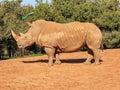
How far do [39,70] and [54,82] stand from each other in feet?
8.01

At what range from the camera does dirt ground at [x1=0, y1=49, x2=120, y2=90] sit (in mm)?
11328

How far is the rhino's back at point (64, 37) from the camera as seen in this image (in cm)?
1553

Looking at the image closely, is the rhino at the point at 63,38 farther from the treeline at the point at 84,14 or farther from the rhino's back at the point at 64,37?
the treeline at the point at 84,14

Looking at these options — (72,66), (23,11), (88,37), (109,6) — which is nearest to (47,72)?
(72,66)

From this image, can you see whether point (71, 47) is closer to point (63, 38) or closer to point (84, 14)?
point (63, 38)

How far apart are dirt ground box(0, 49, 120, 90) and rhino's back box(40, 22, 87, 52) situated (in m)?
0.89

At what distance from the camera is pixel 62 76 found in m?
13.1

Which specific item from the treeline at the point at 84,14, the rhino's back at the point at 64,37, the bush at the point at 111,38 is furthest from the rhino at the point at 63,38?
the treeline at the point at 84,14

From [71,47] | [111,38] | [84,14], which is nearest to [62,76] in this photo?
[71,47]

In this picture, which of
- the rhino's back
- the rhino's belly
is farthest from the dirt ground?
the rhino's back

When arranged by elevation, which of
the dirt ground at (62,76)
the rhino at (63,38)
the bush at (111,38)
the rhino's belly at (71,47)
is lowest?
the bush at (111,38)

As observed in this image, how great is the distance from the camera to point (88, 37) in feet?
51.4

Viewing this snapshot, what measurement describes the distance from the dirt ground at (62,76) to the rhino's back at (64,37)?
2.91 feet

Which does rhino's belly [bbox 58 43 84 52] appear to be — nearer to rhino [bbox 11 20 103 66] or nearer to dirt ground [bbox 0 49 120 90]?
rhino [bbox 11 20 103 66]
